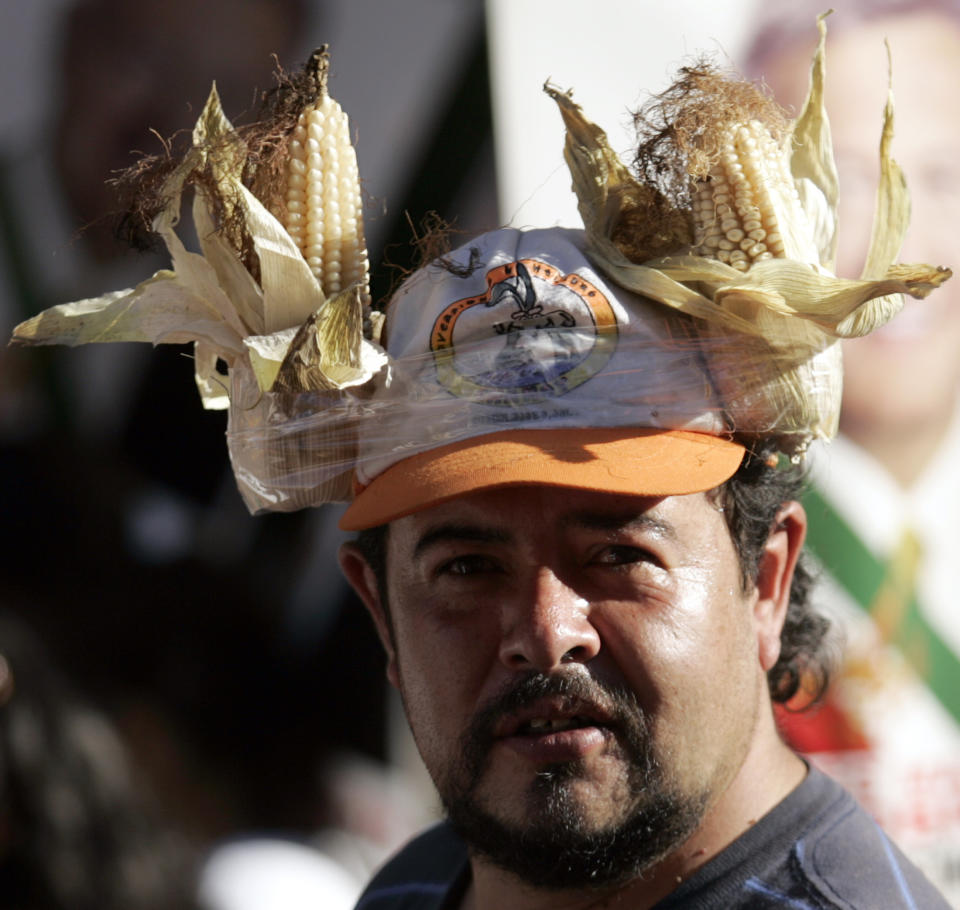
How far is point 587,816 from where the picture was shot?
5.55 ft

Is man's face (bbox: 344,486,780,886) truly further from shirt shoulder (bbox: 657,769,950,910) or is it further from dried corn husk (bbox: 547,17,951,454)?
dried corn husk (bbox: 547,17,951,454)

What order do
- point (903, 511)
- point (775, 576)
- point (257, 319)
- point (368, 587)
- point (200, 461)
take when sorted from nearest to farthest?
point (257, 319)
point (775, 576)
point (368, 587)
point (903, 511)
point (200, 461)

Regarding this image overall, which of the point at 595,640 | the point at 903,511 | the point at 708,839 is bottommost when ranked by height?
the point at 903,511

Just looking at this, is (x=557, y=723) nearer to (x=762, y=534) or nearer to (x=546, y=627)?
(x=546, y=627)

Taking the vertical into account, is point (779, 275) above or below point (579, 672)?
above

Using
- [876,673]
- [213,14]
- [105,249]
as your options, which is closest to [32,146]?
[105,249]

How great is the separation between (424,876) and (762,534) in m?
1.12

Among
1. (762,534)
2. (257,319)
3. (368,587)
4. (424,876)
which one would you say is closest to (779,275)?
(762,534)

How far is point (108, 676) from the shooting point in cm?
422

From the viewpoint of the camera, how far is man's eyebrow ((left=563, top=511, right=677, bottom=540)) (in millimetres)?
1782

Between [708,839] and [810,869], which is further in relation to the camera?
[708,839]

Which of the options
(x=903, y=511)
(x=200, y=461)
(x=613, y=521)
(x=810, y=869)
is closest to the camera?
(x=810, y=869)

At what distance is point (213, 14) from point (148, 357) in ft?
4.19

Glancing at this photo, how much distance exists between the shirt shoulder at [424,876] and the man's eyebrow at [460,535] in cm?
85
